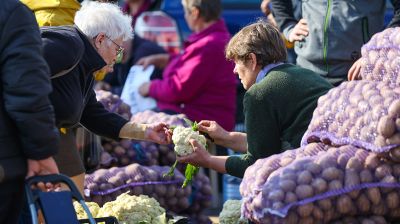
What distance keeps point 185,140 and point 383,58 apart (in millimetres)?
1076

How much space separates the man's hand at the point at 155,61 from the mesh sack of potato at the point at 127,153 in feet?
6.08

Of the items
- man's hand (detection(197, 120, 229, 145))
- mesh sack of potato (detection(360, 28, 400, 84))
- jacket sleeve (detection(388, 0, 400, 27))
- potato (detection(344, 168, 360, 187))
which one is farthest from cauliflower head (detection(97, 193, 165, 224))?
jacket sleeve (detection(388, 0, 400, 27))

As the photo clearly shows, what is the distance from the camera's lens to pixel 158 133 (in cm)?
508

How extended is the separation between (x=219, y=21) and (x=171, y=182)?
2.01 metres

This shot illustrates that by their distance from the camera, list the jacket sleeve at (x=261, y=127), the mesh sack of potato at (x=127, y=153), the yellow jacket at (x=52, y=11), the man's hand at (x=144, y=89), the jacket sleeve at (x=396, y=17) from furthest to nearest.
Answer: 1. the man's hand at (x=144, y=89)
2. the mesh sack of potato at (x=127, y=153)
3. the jacket sleeve at (x=396, y=17)
4. the yellow jacket at (x=52, y=11)
5. the jacket sleeve at (x=261, y=127)

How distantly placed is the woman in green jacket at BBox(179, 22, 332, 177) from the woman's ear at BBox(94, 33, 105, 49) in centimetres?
62

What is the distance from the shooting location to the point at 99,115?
5.11m

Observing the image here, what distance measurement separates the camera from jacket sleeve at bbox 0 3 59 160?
3527mm

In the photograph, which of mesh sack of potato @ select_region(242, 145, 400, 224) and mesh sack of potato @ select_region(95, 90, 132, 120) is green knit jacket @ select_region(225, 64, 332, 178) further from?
mesh sack of potato @ select_region(95, 90, 132, 120)

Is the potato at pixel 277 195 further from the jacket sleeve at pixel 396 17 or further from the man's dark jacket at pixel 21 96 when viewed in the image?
the jacket sleeve at pixel 396 17

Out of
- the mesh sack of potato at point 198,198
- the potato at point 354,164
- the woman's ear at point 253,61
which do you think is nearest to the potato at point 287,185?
the potato at point 354,164

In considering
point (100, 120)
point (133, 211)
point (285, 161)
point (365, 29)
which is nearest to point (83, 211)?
point (133, 211)

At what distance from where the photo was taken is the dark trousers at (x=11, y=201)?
12.1 feet

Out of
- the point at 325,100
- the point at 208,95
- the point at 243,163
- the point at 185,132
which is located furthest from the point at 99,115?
the point at 208,95
